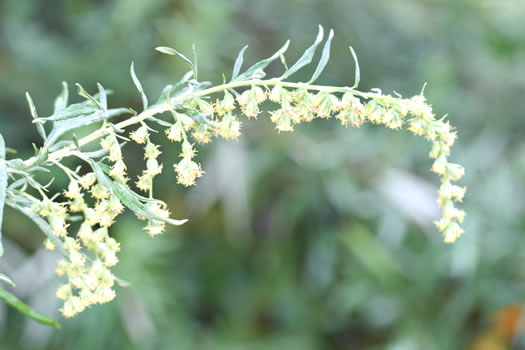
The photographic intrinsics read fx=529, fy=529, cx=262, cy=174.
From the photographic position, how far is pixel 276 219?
11.4 ft

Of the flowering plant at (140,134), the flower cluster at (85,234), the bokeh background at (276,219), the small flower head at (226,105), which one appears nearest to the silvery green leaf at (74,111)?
the flowering plant at (140,134)

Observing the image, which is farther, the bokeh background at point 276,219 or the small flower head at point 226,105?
the bokeh background at point 276,219

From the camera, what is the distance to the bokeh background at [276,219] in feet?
10.1

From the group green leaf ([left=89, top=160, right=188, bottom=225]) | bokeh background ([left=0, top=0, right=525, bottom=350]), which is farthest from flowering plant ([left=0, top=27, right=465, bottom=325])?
bokeh background ([left=0, top=0, right=525, bottom=350])

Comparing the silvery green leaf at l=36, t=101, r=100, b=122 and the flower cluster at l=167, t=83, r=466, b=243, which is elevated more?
the flower cluster at l=167, t=83, r=466, b=243

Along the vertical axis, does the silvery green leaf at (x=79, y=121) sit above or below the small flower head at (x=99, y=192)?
above

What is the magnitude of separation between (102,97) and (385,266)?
8.39 feet

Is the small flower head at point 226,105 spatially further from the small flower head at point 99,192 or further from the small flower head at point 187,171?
the small flower head at point 99,192

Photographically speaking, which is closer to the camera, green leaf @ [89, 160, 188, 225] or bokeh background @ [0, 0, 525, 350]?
green leaf @ [89, 160, 188, 225]

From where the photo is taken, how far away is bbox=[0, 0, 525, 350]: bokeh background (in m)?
3.06

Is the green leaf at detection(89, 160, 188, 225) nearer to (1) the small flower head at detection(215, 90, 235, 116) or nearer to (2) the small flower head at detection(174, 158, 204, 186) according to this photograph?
(2) the small flower head at detection(174, 158, 204, 186)

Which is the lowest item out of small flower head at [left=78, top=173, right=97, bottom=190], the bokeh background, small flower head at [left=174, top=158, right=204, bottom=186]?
small flower head at [left=78, top=173, right=97, bottom=190]

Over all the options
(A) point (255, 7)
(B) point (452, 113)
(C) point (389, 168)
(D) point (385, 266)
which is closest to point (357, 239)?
(D) point (385, 266)

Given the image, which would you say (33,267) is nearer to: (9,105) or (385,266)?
(9,105)
